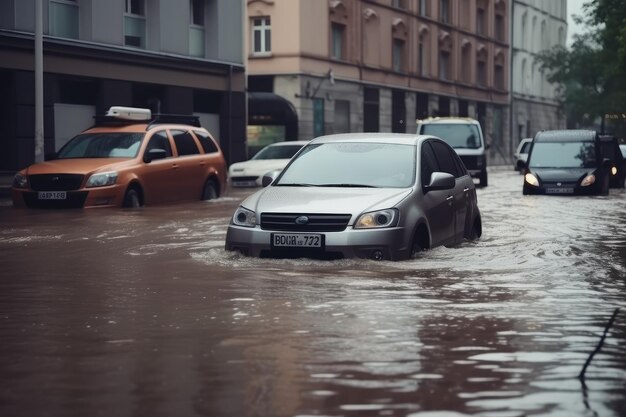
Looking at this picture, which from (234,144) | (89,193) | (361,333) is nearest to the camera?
(361,333)

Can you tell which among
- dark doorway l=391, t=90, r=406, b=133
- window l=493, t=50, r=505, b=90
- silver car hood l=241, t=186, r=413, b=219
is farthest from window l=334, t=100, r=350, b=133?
silver car hood l=241, t=186, r=413, b=219

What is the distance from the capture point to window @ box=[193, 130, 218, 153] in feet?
85.7

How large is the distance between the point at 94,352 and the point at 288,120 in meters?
41.7

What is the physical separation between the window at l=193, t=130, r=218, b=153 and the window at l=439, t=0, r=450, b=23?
4171 cm

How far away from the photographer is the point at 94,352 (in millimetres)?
7703

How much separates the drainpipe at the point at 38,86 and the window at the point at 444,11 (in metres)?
40.1

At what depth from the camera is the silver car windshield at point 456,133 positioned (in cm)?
4034

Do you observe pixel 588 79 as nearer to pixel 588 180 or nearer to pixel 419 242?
pixel 588 180

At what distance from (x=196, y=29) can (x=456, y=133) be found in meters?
8.56

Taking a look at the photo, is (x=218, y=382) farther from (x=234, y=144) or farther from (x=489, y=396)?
(x=234, y=144)

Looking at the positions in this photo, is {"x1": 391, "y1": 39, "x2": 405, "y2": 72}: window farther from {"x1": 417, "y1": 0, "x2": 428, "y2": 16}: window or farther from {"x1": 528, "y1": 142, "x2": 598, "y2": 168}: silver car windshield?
{"x1": 528, "y1": 142, "x2": 598, "y2": 168}: silver car windshield

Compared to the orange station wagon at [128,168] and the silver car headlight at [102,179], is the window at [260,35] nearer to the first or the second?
the orange station wagon at [128,168]

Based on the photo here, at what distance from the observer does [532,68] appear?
278 feet

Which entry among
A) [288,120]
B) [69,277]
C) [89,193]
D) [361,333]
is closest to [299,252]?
[69,277]
